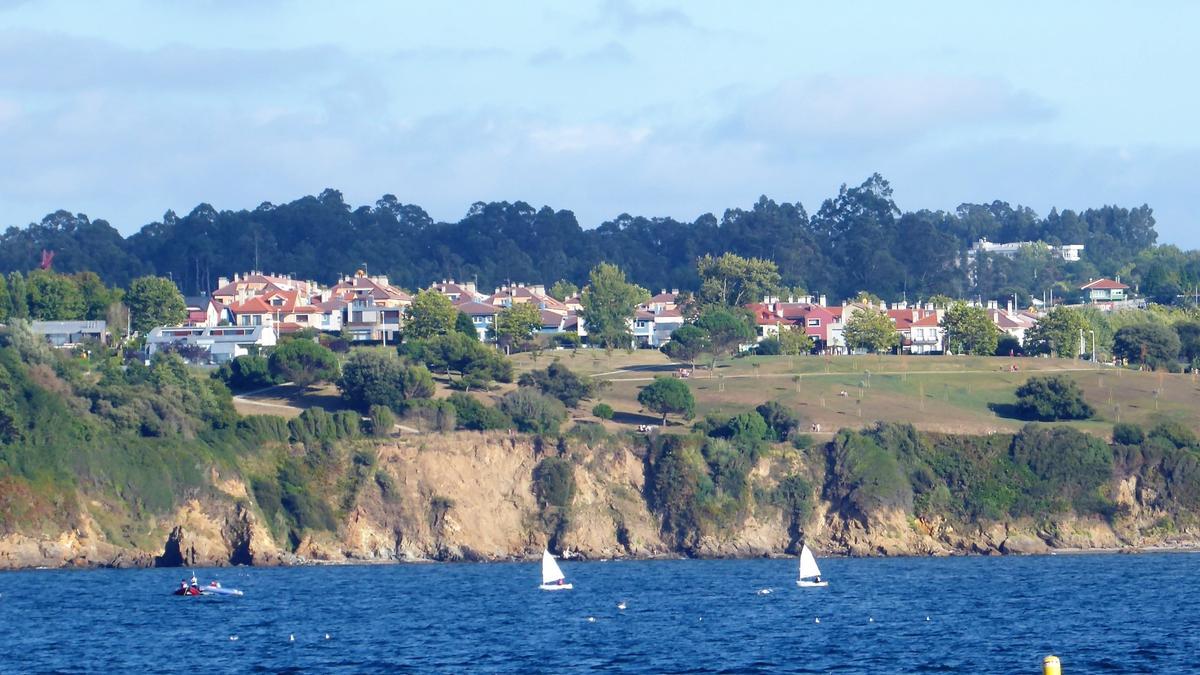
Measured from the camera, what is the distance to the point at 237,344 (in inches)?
5507

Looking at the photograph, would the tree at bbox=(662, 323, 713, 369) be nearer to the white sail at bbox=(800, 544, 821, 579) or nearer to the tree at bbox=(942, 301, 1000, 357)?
the tree at bbox=(942, 301, 1000, 357)

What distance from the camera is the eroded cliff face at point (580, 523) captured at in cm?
9381

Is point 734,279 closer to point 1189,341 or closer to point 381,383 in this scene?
point 1189,341

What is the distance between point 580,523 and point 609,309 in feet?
190

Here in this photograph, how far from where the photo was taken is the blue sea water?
5538cm

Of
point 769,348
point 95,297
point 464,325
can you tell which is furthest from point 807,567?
point 95,297

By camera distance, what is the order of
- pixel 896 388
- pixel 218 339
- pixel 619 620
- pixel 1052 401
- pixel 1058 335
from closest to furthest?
pixel 619 620 → pixel 1052 401 → pixel 896 388 → pixel 1058 335 → pixel 218 339

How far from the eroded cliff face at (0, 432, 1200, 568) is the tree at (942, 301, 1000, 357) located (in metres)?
44.1

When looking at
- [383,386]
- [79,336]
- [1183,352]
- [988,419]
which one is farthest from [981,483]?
[79,336]

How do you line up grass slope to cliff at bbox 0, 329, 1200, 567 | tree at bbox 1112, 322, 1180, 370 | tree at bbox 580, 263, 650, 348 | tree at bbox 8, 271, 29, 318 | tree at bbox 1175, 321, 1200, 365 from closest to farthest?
grass slope to cliff at bbox 0, 329, 1200, 567 → tree at bbox 1112, 322, 1180, 370 → tree at bbox 1175, 321, 1200, 365 → tree at bbox 8, 271, 29, 318 → tree at bbox 580, 263, 650, 348

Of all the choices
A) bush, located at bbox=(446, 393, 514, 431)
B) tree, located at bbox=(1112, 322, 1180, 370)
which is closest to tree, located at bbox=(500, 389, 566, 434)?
bush, located at bbox=(446, 393, 514, 431)

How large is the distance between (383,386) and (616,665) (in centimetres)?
5211

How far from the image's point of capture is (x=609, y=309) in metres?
152

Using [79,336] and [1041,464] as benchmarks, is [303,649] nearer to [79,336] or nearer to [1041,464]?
[1041,464]
